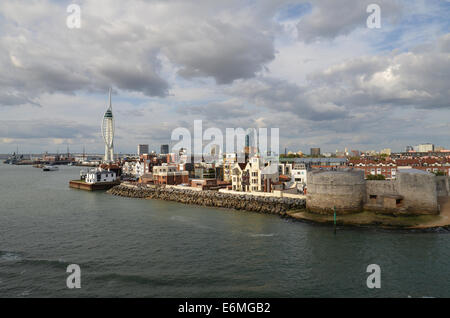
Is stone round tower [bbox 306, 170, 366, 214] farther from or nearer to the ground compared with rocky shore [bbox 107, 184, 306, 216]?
farther from the ground

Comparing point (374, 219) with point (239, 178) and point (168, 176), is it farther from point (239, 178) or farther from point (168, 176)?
point (168, 176)

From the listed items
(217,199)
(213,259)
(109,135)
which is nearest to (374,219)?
(213,259)

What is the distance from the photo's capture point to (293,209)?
36.9 metres

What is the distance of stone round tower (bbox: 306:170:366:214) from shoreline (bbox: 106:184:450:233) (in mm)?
1080

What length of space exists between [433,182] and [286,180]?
26618mm

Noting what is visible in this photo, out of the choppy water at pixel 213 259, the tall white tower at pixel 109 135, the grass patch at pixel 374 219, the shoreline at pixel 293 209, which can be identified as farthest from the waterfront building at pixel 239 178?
the tall white tower at pixel 109 135

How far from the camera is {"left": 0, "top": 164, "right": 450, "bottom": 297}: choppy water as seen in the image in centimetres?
1521

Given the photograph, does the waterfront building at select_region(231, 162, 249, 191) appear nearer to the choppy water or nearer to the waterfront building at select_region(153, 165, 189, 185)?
the choppy water

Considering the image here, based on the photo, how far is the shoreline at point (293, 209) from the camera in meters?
28.0

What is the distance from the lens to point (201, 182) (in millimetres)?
56250

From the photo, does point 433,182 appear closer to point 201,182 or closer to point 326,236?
point 326,236

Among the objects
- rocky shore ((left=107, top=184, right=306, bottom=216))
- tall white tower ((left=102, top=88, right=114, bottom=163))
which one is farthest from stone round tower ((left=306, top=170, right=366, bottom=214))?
tall white tower ((left=102, top=88, right=114, bottom=163))

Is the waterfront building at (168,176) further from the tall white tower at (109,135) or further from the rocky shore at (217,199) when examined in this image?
the tall white tower at (109,135)

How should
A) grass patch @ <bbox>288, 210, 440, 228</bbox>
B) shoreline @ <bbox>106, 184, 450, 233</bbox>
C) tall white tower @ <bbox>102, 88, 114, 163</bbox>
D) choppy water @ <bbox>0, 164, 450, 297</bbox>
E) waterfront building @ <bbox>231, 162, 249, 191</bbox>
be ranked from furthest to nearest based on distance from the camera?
tall white tower @ <bbox>102, 88, 114, 163</bbox> < waterfront building @ <bbox>231, 162, 249, 191</bbox> < grass patch @ <bbox>288, 210, 440, 228</bbox> < shoreline @ <bbox>106, 184, 450, 233</bbox> < choppy water @ <bbox>0, 164, 450, 297</bbox>
